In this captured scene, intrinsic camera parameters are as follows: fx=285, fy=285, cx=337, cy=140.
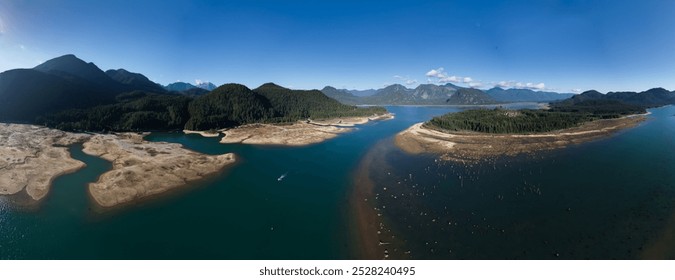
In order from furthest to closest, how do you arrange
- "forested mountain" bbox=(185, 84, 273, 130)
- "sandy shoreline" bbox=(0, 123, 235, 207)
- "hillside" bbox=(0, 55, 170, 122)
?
"forested mountain" bbox=(185, 84, 273, 130) < "hillside" bbox=(0, 55, 170, 122) < "sandy shoreline" bbox=(0, 123, 235, 207)

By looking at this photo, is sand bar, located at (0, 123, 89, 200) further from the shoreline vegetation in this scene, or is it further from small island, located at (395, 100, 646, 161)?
small island, located at (395, 100, 646, 161)

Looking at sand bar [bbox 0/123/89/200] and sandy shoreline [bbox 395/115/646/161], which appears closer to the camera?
sand bar [bbox 0/123/89/200]

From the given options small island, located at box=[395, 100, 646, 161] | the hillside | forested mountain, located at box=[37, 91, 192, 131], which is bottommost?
small island, located at box=[395, 100, 646, 161]

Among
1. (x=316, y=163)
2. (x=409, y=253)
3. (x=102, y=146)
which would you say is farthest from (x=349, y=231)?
(x=102, y=146)

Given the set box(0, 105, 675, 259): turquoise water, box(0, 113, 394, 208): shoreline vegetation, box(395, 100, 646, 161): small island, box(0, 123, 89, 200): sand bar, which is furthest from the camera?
box(395, 100, 646, 161): small island

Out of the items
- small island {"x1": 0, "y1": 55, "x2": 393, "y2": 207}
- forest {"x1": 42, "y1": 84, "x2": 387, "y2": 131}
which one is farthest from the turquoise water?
forest {"x1": 42, "y1": 84, "x2": 387, "y2": 131}

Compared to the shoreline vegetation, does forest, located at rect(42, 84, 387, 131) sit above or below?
above

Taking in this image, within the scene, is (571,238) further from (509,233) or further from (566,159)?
(566,159)
